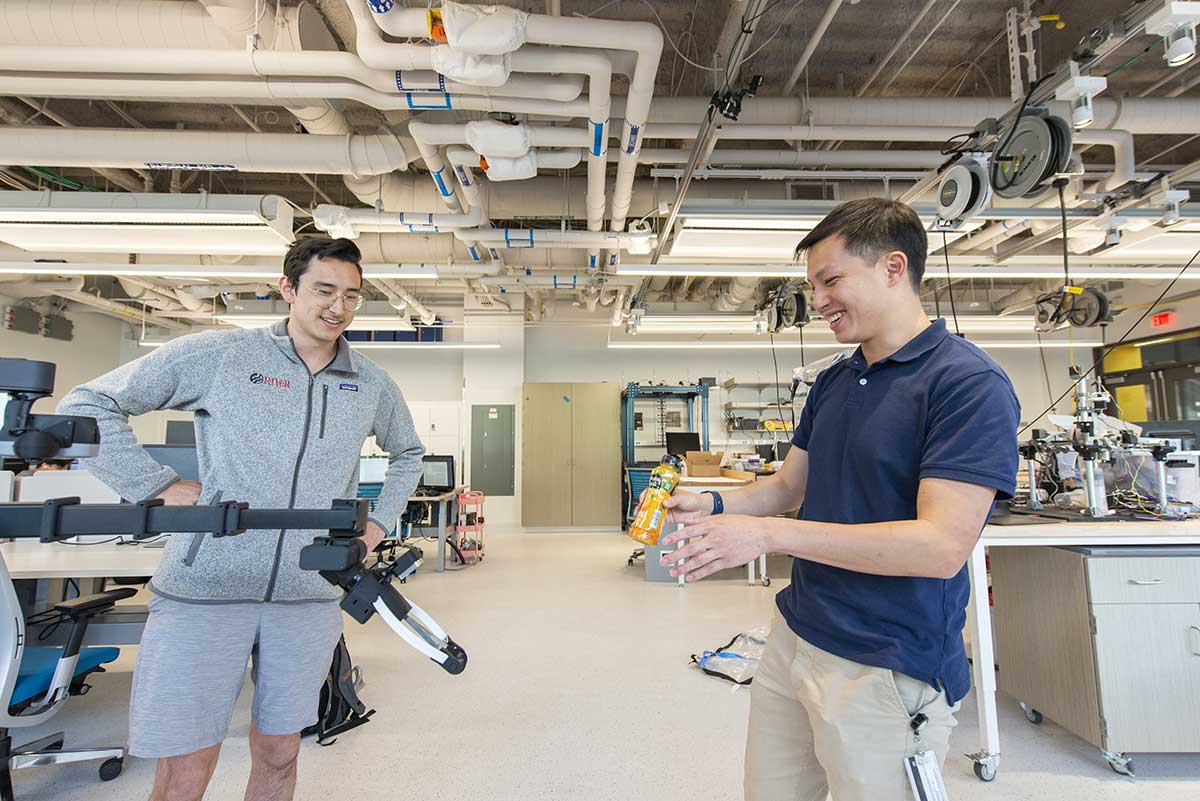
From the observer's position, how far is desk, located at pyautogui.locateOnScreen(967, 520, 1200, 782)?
211 cm

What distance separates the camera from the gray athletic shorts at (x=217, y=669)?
1.14 m

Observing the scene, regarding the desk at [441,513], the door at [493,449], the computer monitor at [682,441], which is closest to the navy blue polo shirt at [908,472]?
the desk at [441,513]

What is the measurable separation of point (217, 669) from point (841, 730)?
126 cm

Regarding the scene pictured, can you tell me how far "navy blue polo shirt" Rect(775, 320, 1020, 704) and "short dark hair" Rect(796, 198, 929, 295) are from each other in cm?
14

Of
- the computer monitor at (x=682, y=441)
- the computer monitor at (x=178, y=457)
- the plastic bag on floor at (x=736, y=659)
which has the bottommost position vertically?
the plastic bag on floor at (x=736, y=659)

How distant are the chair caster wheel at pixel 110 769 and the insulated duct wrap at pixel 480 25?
3.26 m

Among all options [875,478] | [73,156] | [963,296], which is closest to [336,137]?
[73,156]

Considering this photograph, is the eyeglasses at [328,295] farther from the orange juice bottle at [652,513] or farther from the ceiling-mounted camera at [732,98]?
the ceiling-mounted camera at [732,98]

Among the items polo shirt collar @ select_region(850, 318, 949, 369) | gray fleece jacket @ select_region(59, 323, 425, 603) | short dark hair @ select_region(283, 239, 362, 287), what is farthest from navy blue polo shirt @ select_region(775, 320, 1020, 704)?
short dark hair @ select_region(283, 239, 362, 287)

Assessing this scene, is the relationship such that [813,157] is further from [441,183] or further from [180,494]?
[180,494]

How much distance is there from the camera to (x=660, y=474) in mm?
1178

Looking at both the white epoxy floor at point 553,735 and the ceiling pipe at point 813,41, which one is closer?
the white epoxy floor at point 553,735

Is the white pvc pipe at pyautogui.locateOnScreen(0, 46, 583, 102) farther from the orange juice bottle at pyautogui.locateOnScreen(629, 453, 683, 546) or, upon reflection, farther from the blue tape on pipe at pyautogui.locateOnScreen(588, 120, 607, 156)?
the orange juice bottle at pyautogui.locateOnScreen(629, 453, 683, 546)

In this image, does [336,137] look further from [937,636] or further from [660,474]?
[937,636]
